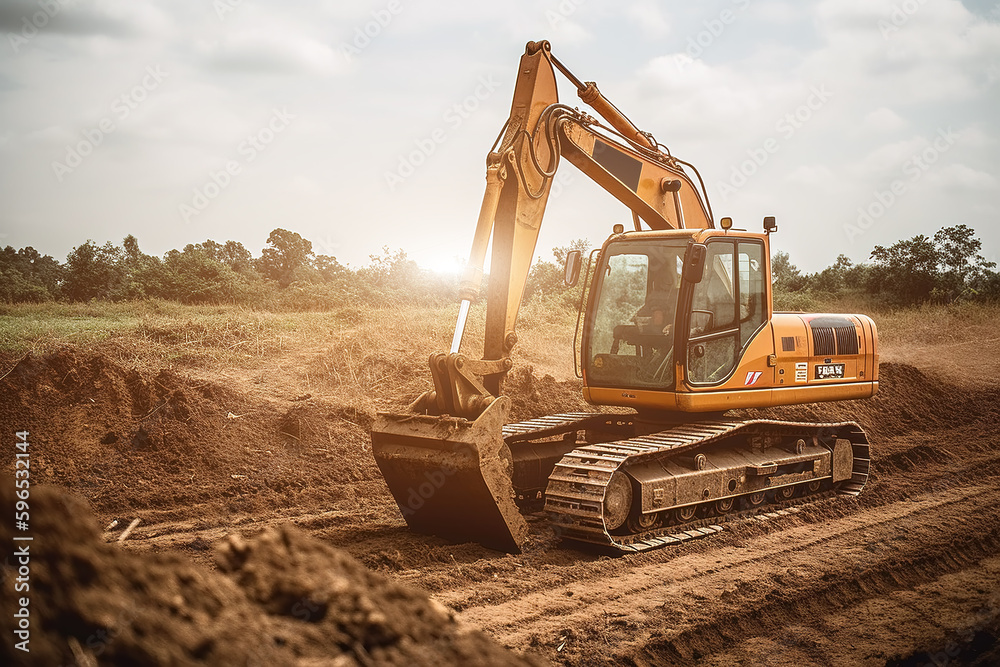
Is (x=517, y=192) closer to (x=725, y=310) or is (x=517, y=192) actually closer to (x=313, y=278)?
(x=725, y=310)

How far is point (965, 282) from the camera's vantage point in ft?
79.4

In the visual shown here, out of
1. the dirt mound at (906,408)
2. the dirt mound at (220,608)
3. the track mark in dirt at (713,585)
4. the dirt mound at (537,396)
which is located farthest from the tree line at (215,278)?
the dirt mound at (220,608)

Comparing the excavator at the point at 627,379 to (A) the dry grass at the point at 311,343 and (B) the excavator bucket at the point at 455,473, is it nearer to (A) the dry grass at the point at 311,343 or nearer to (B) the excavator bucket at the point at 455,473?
(B) the excavator bucket at the point at 455,473

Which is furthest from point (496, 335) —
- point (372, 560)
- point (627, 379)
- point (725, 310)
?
point (725, 310)

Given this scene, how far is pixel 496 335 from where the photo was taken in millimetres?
6328

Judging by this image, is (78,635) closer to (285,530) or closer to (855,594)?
(285,530)

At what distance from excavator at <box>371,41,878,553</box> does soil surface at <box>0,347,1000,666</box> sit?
0.35 m

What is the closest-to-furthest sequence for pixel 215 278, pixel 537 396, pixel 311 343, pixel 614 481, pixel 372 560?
pixel 372 560 < pixel 614 481 < pixel 537 396 < pixel 311 343 < pixel 215 278

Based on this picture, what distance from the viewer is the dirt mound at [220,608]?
7.19 ft

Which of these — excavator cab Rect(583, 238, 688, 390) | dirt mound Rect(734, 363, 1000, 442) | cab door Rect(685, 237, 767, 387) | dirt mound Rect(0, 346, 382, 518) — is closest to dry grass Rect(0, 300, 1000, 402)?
dirt mound Rect(0, 346, 382, 518)

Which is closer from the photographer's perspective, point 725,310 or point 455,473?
point 455,473

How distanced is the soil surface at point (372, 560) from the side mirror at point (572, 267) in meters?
2.25

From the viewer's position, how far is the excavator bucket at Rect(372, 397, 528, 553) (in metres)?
5.52

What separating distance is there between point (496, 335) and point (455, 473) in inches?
52.4
